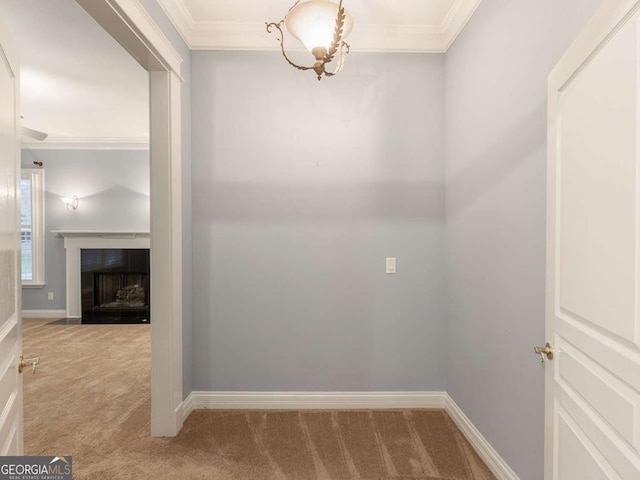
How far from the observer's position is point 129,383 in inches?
121

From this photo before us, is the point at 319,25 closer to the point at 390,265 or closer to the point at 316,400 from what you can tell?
the point at 390,265

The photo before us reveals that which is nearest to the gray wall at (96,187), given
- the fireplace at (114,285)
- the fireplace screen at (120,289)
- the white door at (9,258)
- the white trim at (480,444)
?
the fireplace at (114,285)

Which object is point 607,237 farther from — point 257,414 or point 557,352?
point 257,414

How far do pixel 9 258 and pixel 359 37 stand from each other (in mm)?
2389

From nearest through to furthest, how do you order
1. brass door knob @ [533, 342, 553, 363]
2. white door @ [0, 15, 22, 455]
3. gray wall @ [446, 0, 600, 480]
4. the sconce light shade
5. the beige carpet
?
white door @ [0, 15, 22, 455], brass door knob @ [533, 342, 553, 363], gray wall @ [446, 0, 600, 480], the sconce light shade, the beige carpet

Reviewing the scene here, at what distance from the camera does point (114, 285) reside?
549cm

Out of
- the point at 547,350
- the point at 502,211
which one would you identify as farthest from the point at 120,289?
the point at 547,350

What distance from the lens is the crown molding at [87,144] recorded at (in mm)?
5301

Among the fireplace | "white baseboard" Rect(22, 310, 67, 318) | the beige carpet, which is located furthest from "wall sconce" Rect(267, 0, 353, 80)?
"white baseboard" Rect(22, 310, 67, 318)

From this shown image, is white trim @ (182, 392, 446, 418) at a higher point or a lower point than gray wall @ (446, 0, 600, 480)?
lower

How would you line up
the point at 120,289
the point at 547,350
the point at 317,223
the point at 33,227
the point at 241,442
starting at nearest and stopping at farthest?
the point at 547,350 < the point at 241,442 < the point at 317,223 < the point at 33,227 < the point at 120,289

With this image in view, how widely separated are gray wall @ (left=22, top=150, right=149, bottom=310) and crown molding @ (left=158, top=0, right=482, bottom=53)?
11.2 feet

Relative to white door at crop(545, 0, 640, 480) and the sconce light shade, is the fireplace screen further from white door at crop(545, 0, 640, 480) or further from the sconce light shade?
white door at crop(545, 0, 640, 480)

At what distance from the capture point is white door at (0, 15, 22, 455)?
1115mm
